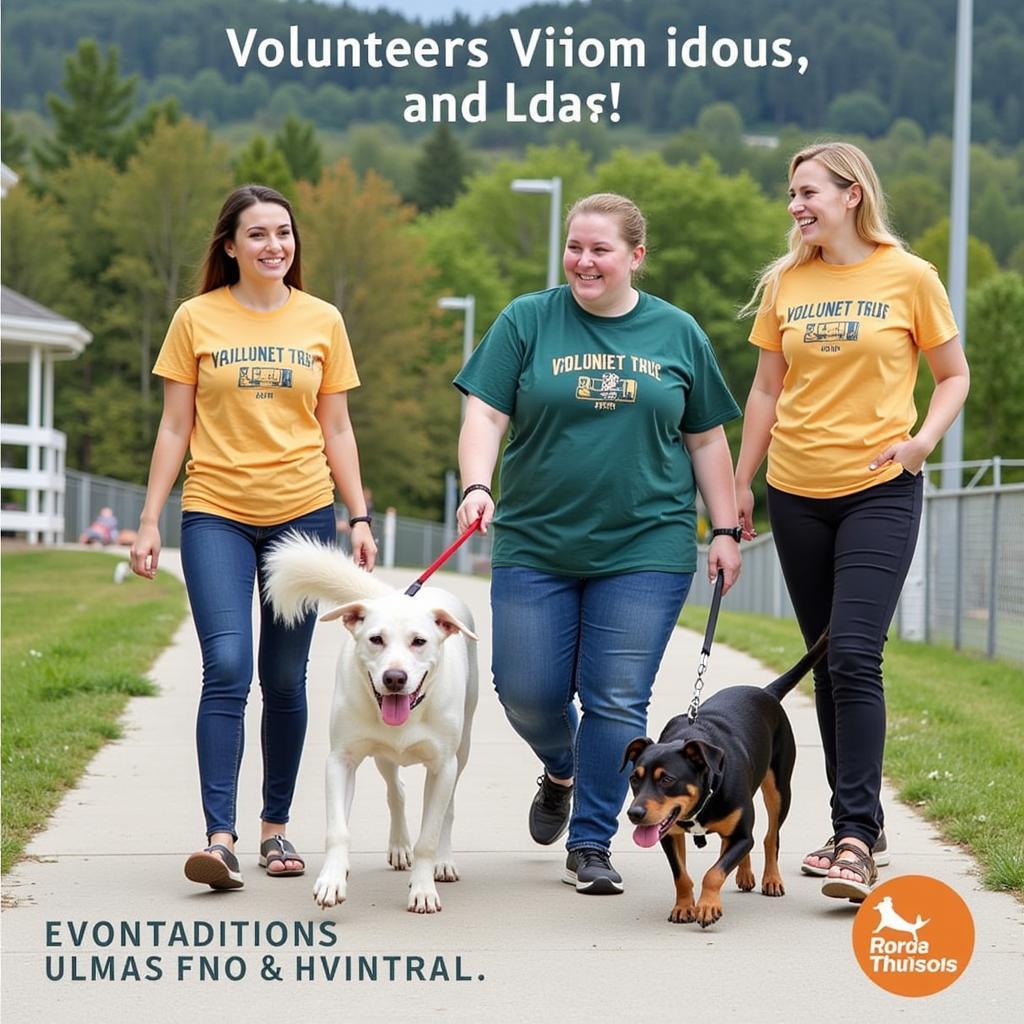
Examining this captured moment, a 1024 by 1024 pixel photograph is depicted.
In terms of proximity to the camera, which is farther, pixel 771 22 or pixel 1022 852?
pixel 771 22

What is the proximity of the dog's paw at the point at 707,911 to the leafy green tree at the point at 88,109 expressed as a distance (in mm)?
68933

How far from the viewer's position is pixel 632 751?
18.4ft

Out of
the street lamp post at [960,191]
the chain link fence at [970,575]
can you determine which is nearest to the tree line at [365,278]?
the street lamp post at [960,191]

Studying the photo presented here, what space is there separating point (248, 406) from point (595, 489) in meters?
1.22

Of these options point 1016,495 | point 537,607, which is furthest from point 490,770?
point 1016,495

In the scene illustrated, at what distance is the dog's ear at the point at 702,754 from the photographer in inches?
211

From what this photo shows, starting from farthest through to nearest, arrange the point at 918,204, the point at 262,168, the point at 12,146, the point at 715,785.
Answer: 1. the point at 918,204
2. the point at 12,146
3. the point at 262,168
4. the point at 715,785

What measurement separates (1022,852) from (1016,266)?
9800cm

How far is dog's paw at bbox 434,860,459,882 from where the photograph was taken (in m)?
6.29

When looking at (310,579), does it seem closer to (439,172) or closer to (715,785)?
(715,785)

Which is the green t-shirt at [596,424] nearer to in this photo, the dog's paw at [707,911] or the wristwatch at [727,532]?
the wristwatch at [727,532]

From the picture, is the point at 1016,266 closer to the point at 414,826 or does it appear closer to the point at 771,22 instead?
the point at 771,22

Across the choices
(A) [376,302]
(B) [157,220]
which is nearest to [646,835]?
(A) [376,302]

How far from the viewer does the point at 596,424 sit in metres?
6.22
